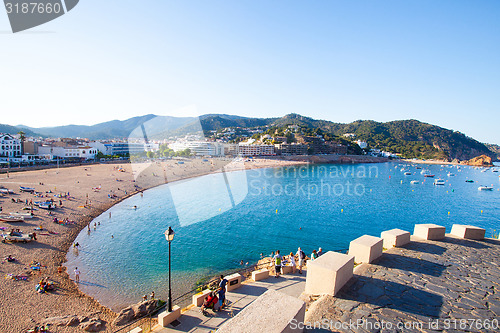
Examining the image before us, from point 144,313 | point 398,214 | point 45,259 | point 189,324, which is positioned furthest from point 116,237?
point 398,214

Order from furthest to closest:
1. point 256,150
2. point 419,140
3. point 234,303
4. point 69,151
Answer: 1. point 419,140
2. point 256,150
3. point 69,151
4. point 234,303

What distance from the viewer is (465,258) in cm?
654

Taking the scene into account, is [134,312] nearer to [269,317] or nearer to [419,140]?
[269,317]

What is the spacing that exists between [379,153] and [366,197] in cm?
10950

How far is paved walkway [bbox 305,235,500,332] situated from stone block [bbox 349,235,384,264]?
224 mm

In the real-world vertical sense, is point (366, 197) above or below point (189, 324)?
below

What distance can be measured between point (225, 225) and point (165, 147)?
77017mm

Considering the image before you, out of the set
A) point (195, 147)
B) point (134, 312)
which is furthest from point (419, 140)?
point (134, 312)

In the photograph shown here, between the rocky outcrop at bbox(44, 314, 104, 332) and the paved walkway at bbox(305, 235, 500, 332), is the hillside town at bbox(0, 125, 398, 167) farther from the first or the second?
the paved walkway at bbox(305, 235, 500, 332)

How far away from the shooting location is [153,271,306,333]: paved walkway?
5805 millimetres

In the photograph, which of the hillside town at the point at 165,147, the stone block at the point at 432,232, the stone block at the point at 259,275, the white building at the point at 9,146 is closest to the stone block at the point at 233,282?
the stone block at the point at 259,275

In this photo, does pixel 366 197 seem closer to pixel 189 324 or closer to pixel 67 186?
pixel 189 324

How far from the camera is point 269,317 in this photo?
3.35 m

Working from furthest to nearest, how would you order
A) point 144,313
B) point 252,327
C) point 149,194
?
point 149,194 < point 144,313 < point 252,327
